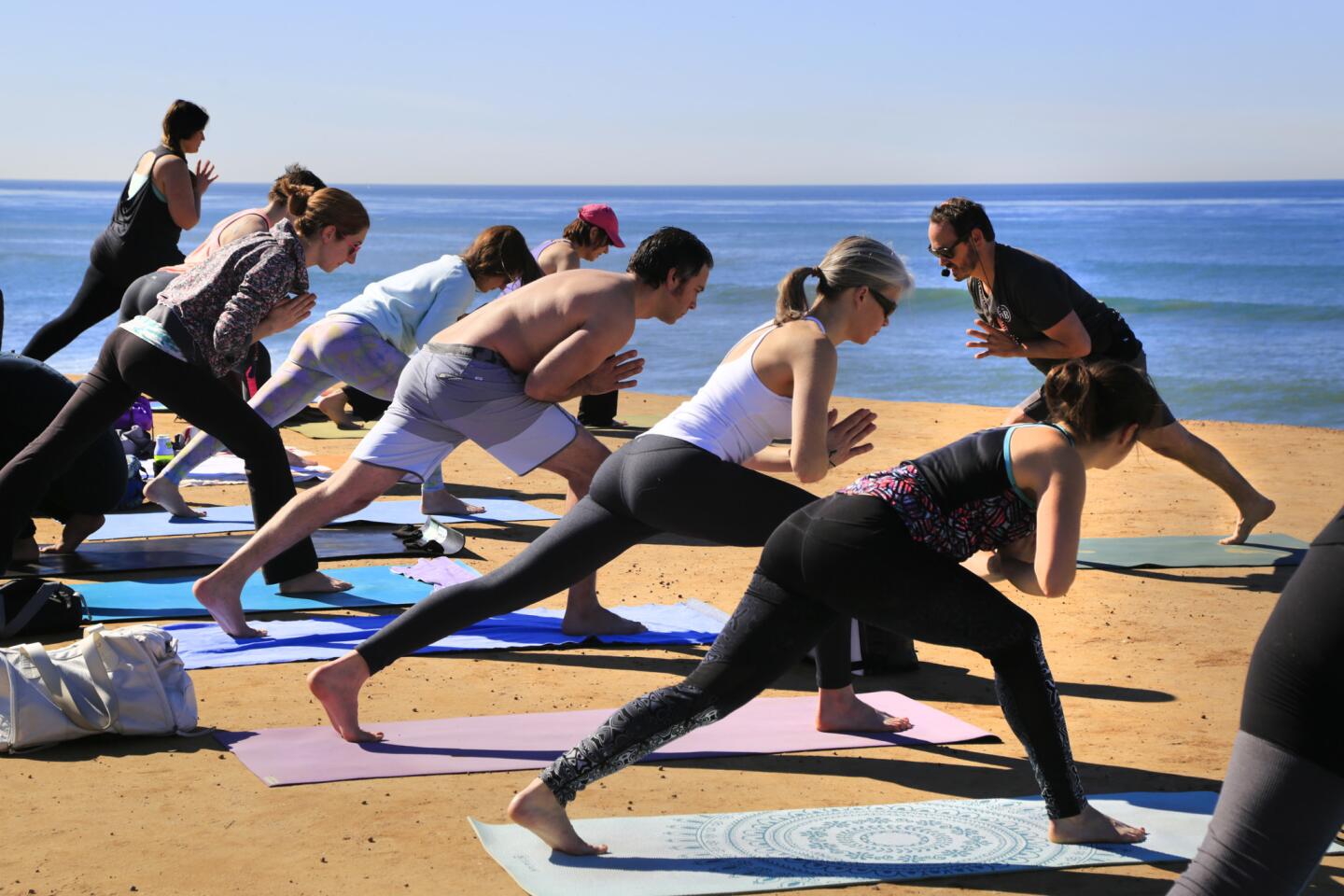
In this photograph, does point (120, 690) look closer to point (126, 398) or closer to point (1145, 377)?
point (126, 398)

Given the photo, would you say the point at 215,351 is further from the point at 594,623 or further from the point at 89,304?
the point at 89,304

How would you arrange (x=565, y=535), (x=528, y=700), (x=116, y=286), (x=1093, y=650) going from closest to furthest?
(x=565, y=535) < (x=528, y=700) < (x=1093, y=650) < (x=116, y=286)

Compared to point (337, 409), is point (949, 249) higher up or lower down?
higher up

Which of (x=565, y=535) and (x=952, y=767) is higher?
(x=565, y=535)

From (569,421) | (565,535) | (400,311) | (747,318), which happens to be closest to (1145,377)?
(565,535)

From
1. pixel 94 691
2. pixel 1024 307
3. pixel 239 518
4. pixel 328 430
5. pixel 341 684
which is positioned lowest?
pixel 328 430

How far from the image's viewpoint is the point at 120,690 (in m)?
4.57

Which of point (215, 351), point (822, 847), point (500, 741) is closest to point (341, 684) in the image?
point (500, 741)

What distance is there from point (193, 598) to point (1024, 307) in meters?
3.92

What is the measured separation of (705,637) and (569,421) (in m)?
1.09

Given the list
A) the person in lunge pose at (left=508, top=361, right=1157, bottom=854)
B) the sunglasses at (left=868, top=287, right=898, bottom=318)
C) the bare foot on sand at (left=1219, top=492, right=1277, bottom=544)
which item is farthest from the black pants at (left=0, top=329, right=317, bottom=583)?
the bare foot on sand at (left=1219, top=492, right=1277, bottom=544)

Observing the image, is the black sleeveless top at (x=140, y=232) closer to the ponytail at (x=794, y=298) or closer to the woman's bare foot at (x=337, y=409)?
the woman's bare foot at (x=337, y=409)

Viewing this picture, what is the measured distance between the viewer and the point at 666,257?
4984 millimetres

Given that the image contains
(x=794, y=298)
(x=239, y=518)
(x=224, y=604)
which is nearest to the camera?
(x=794, y=298)
